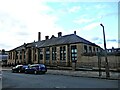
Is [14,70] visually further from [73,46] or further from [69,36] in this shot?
[69,36]

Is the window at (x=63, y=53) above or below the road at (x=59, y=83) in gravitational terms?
above

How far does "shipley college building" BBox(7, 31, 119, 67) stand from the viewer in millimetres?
52094

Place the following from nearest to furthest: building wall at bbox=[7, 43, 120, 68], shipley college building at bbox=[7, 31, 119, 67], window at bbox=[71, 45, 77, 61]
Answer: building wall at bbox=[7, 43, 120, 68] → shipley college building at bbox=[7, 31, 119, 67] → window at bbox=[71, 45, 77, 61]

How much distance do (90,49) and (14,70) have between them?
21.4 m

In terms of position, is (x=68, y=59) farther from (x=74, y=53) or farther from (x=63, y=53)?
(x=63, y=53)

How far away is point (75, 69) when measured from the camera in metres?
40.9

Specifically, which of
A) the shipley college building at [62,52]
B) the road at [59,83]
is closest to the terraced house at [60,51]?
the shipley college building at [62,52]

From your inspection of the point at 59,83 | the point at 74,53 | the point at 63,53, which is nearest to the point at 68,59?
the point at 74,53

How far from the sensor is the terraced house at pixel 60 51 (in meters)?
53.4

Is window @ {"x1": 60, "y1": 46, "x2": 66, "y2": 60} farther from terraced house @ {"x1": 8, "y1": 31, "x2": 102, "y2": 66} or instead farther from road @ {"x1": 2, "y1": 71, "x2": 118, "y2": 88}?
road @ {"x1": 2, "y1": 71, "x2": 118, "y2": 88}

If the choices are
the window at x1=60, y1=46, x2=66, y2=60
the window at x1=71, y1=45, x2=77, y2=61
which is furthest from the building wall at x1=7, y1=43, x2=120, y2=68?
the window at x1=60, y1=46, x2=66, y2=60

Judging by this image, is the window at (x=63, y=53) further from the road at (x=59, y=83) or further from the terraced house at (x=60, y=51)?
the road at (x=59, y=83)

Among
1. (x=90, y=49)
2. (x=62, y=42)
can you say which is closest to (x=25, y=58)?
(x=62, y=42)

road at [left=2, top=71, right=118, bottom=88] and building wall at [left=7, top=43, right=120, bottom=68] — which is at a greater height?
building wall at [left=7, top=43, right=120, bottom=68]
